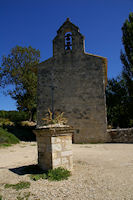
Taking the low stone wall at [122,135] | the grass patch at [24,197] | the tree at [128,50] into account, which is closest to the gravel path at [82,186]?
the grass patch at [24,197]

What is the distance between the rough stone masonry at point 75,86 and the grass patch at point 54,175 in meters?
7.44

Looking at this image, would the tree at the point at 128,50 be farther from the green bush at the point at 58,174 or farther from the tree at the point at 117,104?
the green bush at the point at 58,174

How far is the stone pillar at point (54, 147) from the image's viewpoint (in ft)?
13.0

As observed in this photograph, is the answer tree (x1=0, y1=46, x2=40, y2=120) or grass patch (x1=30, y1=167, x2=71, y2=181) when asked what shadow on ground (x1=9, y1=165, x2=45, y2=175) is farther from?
tree (x1=0, y1=46, x2=40, y2=120)

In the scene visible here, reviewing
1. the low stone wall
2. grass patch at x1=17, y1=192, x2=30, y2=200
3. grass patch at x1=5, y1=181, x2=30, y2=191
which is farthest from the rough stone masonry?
grass patch at x1=17, y1=192, x2=30, y2=200

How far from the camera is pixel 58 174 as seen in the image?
12.2 ft

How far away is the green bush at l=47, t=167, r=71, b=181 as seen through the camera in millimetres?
3586

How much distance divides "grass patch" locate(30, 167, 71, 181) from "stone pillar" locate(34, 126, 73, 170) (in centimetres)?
12

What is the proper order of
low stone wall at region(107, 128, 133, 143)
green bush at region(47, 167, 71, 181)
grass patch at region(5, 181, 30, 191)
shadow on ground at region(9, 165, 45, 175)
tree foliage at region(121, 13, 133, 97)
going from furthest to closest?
tree foliage at region(121, 13, 133, 97) → low stone wall at region(107, 128, 133, 143) → shadow on ground at region(9, 165, 45, 175) → green bush at region(47, 167, 71, 181) → grass patch at region(5, 181, 30, 191)

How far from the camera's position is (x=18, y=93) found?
18500 mm

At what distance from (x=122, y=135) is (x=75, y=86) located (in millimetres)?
4610

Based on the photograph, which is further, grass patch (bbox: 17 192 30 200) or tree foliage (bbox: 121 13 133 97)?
tree foliage (bbox: 121 13 133 97)

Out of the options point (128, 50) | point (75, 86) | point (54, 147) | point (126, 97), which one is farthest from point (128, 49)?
point (54, 147)

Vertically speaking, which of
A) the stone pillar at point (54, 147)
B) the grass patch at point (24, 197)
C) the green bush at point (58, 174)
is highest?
the stone pillar at point (54, 147)
